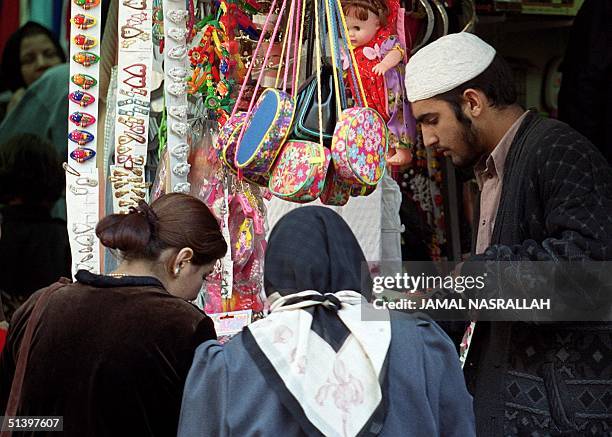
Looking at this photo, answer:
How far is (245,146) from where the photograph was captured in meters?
2.94

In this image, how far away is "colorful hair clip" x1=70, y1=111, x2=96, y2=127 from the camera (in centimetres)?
325

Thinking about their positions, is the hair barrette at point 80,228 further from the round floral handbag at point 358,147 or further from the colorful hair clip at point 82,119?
the round floral handbag at point 358,147

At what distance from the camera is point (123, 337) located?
2.46 m

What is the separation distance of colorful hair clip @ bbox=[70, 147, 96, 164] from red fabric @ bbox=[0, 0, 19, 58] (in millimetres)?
1744

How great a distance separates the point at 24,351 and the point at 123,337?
11.4 inches

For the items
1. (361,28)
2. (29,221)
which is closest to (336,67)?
(361,28)

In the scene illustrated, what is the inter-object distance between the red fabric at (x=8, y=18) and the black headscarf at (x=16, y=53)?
22mm

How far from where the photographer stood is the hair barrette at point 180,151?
3285 millimetres

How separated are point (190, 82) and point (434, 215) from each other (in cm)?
142

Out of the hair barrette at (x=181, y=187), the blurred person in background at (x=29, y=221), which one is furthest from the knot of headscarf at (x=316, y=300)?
the blurred person in background at (x=29, y=221)

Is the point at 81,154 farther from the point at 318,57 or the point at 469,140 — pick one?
the point at 469,140

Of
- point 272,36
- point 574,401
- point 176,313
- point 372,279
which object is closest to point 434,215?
point 372,279

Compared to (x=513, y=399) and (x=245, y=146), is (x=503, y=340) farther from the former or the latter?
(x=245, y=146)

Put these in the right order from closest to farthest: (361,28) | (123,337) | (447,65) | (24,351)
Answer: (123,337), (24,351), (447,65), (361,28)
